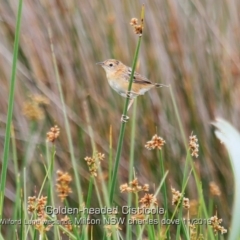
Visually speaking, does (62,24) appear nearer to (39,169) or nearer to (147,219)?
(39,169)

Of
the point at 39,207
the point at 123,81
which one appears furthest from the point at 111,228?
the point at 123,81

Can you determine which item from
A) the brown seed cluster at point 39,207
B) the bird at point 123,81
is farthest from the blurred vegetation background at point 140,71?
the brown seed cluster at point 39,207

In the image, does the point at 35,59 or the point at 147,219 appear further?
the point at 35,59

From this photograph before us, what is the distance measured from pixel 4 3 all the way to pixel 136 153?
2.00 feet

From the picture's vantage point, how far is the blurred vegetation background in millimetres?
1748

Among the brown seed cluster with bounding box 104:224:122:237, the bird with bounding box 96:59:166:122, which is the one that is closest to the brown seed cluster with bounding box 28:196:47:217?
the brown seed cluster with bounding box 104:224:122:237

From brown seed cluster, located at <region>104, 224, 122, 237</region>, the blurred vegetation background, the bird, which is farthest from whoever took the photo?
the blurred vegetation background

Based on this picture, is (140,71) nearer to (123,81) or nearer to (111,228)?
(123,81)

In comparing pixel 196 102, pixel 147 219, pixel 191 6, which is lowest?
pixel 147 219

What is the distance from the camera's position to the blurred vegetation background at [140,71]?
175cm

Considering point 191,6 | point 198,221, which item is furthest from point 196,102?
point 198,221

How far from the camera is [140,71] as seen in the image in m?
1.75

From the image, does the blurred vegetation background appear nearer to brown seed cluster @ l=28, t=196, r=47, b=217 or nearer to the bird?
the bird

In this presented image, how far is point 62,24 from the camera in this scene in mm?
1754
